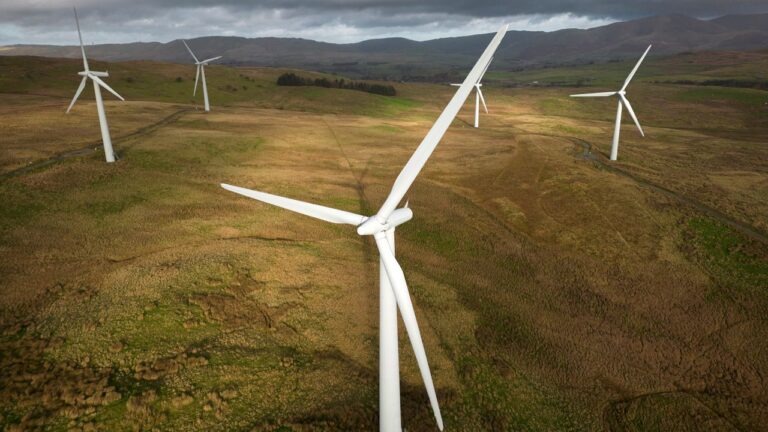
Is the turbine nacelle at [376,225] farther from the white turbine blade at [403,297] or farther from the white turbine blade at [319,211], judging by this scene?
the white turbine blade at [319,211]

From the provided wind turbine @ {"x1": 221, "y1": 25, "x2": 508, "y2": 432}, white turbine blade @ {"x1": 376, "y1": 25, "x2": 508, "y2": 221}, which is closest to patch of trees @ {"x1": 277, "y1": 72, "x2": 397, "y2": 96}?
white turbine blade @ {"x1": 376, "y1": 25, "x2": 508, "y2": 221}

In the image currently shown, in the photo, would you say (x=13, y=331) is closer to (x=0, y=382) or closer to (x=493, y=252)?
(x=0, y=382)

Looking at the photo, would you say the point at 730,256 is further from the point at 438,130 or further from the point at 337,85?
the point at 337,85

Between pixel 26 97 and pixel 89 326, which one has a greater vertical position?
pixel 26 97

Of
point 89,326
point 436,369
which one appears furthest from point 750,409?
point 89,326

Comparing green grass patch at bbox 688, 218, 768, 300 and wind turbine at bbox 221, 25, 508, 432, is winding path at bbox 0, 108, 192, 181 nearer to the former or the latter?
wind turbine at bbox 221, 25, 508, 432

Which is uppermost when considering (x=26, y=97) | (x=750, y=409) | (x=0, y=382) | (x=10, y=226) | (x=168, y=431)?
(x=26, y=97)
